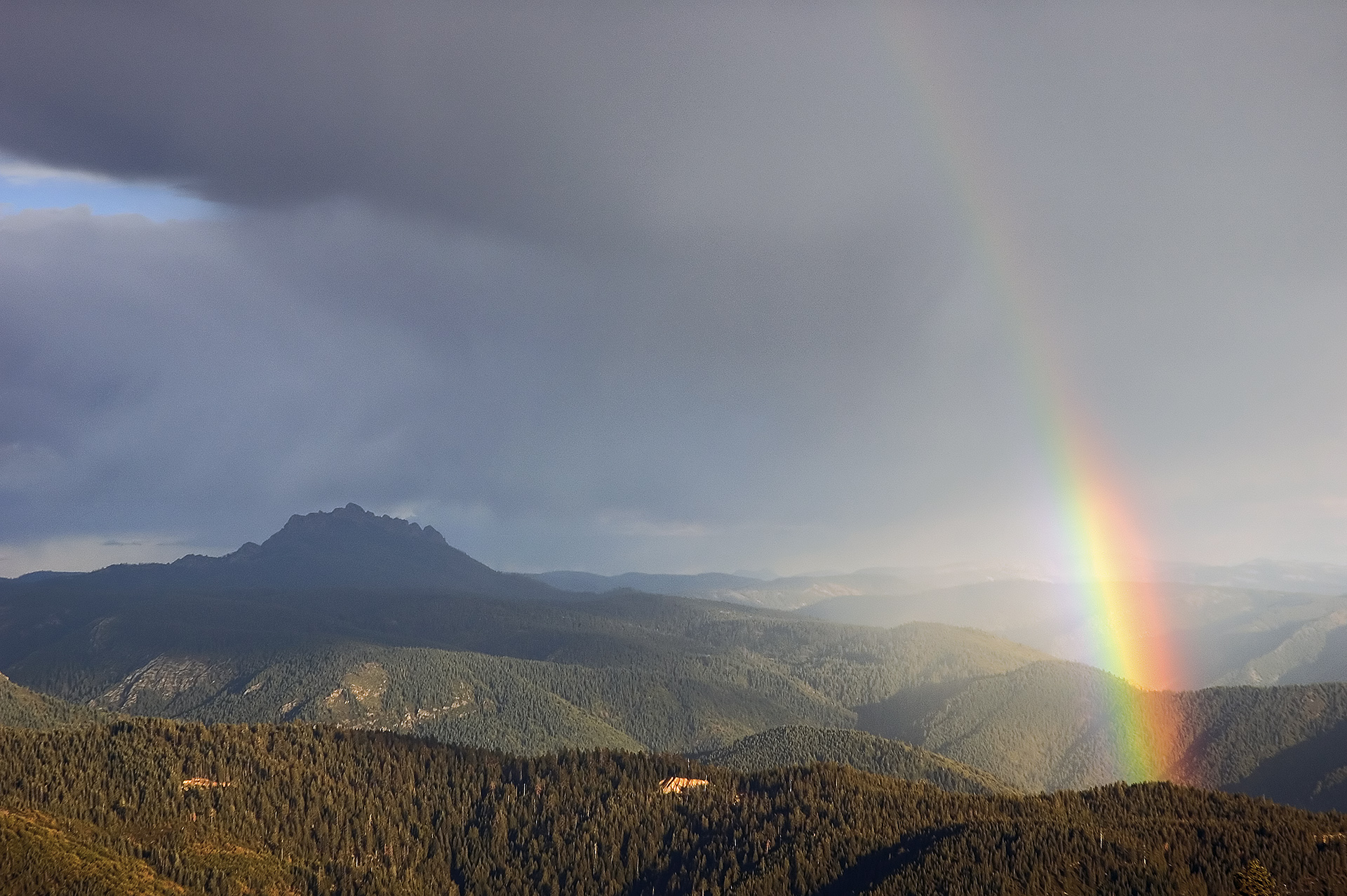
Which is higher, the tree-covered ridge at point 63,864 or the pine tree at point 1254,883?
the pine tree at point 1254,883

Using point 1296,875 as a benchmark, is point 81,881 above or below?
above

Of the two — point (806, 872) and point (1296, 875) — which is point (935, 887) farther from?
point (1296, 875)

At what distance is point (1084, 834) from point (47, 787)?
228 m

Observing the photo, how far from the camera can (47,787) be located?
19938 centimetres

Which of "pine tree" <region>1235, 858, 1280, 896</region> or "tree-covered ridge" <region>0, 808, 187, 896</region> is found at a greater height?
"pine tree" <region>1235, 858, 1280, 896</region>

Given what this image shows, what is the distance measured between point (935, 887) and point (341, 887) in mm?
127387

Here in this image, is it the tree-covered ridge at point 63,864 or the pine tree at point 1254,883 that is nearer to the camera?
the pine tree at point 1254,883

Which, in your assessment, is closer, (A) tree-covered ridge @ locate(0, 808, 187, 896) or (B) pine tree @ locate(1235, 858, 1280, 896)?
(B) pine tree @ locate(1235, 858, 1280, 896)

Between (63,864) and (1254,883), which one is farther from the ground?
(1254,883)

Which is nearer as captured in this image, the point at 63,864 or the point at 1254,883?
the point at 1254,883

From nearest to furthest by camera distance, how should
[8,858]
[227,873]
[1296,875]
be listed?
[8,858]
[1296,875]
[227,873]

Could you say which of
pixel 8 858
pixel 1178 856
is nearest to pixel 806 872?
pixel 1178 856

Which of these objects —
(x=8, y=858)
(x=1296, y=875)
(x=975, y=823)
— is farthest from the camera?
(x=975, y=823)

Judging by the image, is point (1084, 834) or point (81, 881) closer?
point (81, 881)
